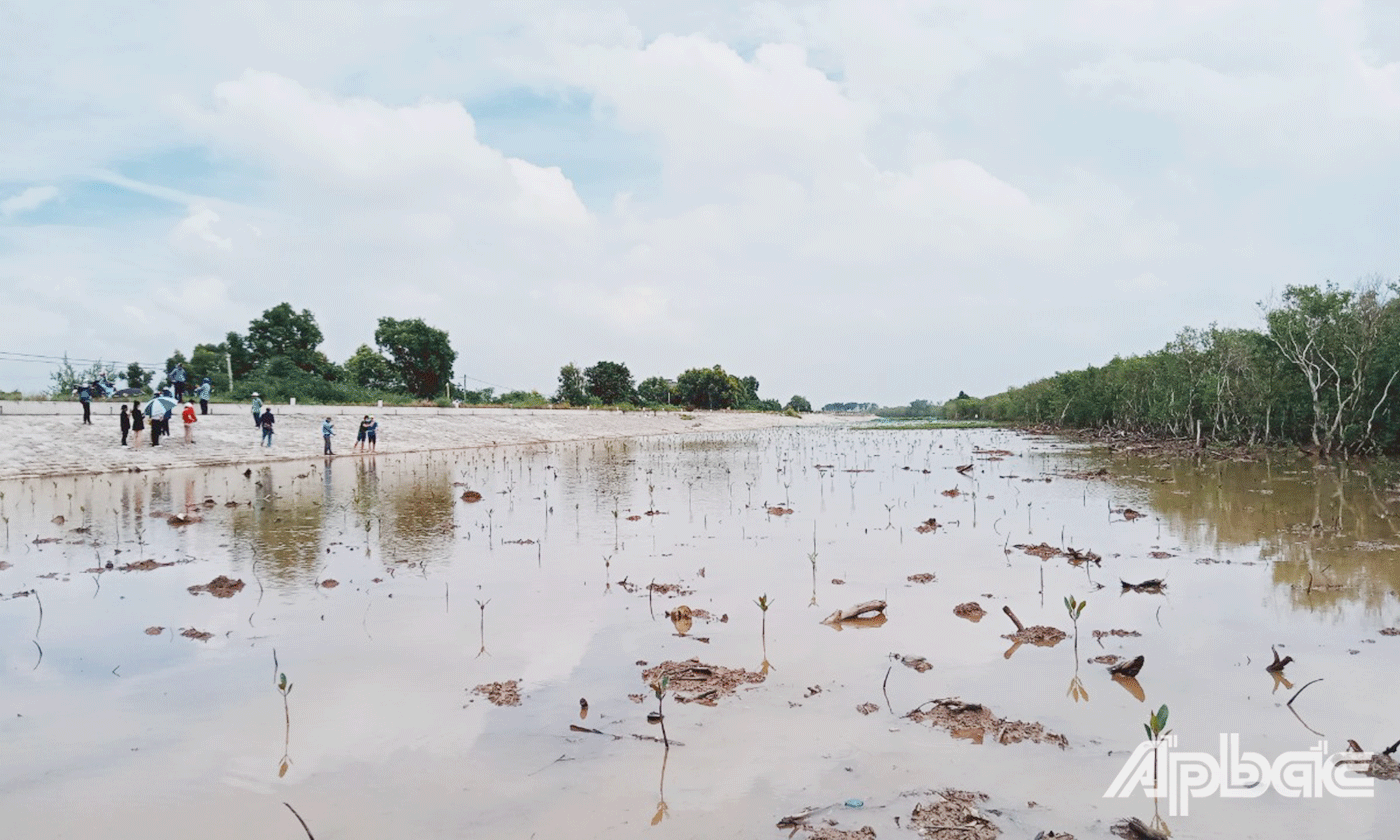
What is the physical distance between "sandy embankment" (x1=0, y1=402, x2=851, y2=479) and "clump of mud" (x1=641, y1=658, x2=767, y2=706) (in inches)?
1204

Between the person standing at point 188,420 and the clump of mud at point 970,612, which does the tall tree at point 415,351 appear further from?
the clump of mud at point 970,612

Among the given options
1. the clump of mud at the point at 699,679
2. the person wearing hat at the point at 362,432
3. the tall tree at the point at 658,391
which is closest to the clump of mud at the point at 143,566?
the clump of mud at the point at 699,679

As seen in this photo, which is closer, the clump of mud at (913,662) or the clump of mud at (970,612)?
the clump of mud at (913,662)

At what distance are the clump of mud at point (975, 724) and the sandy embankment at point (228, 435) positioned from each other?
3320cm

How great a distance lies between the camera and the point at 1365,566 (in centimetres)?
1280

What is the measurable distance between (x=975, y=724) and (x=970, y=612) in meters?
3.78

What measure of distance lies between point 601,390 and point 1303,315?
87.4 m

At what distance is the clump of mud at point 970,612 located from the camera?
10.3m

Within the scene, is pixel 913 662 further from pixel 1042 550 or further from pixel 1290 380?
pixel 1290 380

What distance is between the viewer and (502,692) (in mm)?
7727

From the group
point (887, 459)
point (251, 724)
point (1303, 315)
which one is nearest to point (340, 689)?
point (251, 724)

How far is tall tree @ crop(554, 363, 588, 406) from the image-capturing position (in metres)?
108

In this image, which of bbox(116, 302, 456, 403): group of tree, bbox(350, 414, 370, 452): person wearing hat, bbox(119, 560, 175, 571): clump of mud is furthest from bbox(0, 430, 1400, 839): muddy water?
bbox(116, 302, 456, 403): group of tree

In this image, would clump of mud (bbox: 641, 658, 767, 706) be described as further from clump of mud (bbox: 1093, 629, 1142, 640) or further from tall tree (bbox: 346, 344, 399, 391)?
tall tree (bbox: 346, 344, 399, 391)
